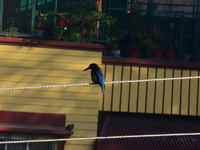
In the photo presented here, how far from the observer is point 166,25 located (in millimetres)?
10844

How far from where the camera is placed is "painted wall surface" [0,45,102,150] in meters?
9.29

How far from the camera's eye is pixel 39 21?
31.6 feet

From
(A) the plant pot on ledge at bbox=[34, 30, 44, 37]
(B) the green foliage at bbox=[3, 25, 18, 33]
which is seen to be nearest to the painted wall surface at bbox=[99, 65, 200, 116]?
(A) the plant pot on ledge at bbox=[34, 30, 44, 37]

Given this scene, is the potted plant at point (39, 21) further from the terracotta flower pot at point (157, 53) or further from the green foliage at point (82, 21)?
the terracotta flower pot at point (157, 53)

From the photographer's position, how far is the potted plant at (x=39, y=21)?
9539 mm

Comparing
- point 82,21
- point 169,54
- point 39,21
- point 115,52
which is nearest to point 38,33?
point 39,21

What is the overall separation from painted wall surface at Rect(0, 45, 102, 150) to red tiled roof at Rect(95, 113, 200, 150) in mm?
454

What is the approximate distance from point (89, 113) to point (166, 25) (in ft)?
10.9

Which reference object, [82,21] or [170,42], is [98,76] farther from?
[170,42]

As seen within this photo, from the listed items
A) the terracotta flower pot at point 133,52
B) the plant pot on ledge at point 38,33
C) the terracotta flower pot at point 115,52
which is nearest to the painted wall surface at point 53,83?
the plant pot on ledge at point 38,33

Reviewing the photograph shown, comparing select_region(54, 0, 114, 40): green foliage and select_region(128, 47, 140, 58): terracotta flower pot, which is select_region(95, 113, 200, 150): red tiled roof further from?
select_region(54, 0, 114, 40): green foliage

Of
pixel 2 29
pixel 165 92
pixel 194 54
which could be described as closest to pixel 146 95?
pixel 165 92

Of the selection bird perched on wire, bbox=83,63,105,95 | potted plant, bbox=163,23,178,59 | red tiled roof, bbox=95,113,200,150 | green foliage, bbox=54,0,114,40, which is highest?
green foliage, bbox=54,0,114,40

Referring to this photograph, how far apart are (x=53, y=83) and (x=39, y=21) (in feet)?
5.08
